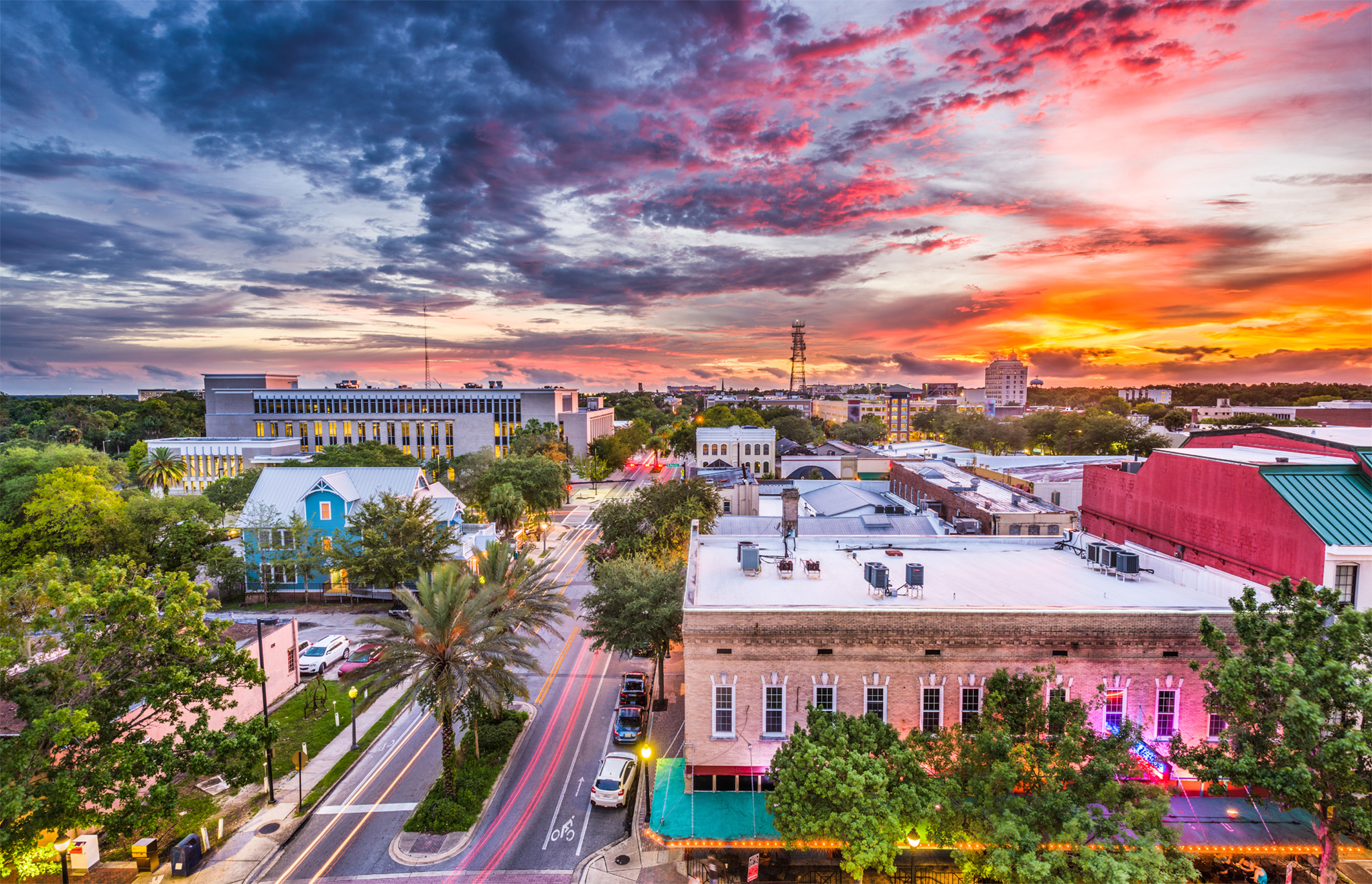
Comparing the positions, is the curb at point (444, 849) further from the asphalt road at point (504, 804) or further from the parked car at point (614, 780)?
the parked car at point (614, 780)

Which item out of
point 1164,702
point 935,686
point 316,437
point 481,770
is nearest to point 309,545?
point 481,770

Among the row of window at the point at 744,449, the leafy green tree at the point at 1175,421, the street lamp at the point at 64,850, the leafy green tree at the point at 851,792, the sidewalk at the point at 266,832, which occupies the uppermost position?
the leafy green tree at the point at 1175,421

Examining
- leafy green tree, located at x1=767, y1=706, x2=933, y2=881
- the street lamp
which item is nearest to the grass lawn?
the street lamp

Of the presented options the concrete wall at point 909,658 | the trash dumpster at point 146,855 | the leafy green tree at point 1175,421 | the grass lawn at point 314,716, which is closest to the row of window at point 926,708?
the concrete wall at point 909,658

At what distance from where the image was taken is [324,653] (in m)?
38.9

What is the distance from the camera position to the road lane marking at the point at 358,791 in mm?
22219

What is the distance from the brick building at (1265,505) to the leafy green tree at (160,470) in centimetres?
10073

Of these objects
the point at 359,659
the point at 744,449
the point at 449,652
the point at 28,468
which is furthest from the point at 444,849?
the point at 744,449

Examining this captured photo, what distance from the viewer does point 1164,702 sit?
2209cm

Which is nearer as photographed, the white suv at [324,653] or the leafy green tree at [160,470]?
the white suv at [324,653]

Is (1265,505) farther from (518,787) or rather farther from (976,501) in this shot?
(518,787)

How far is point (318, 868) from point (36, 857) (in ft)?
26.1

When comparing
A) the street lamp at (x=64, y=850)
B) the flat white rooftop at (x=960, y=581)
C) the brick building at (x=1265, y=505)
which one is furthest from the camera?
the brick building at (x=1265, y=505)

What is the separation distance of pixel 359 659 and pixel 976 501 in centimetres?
4573
